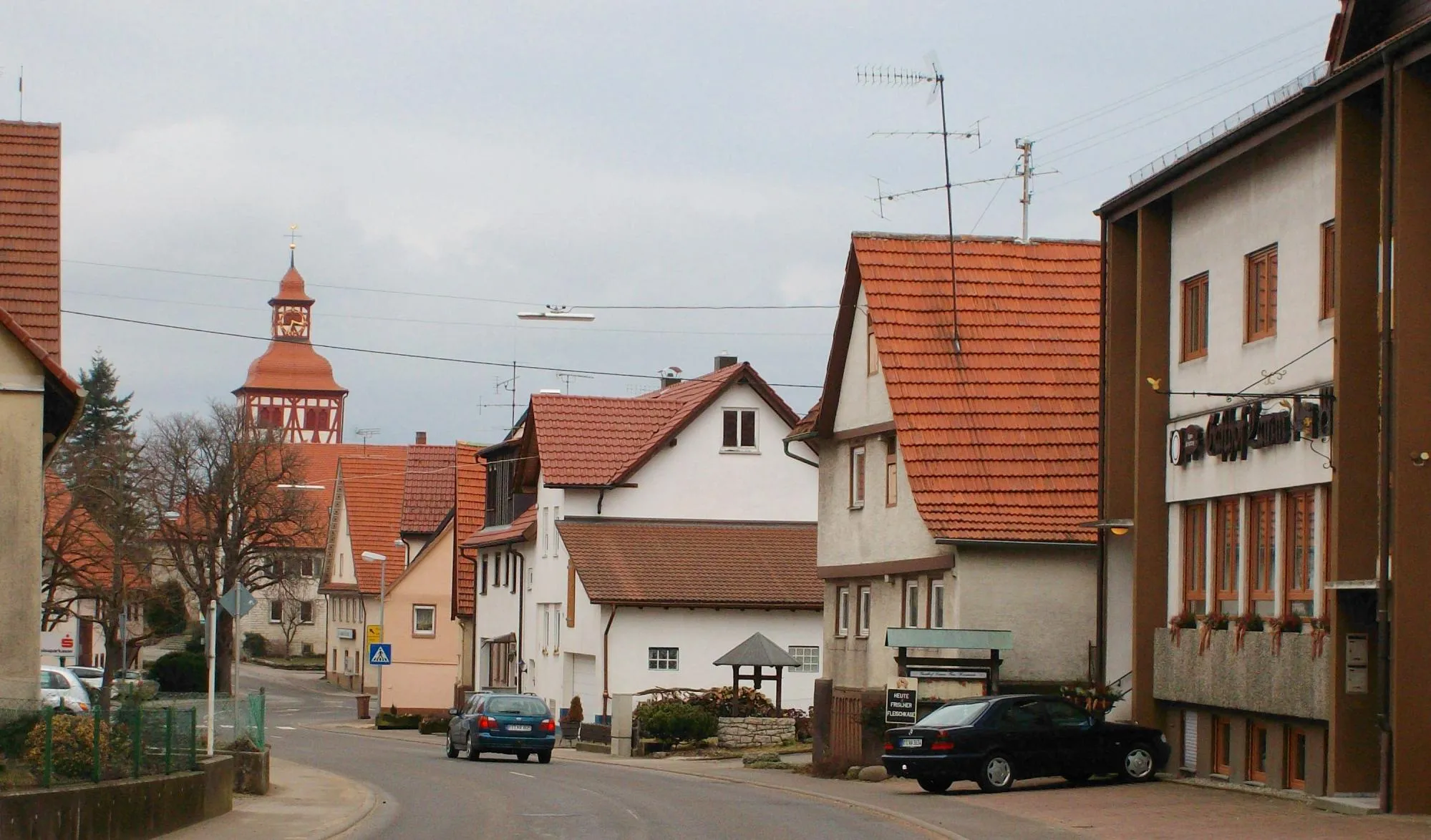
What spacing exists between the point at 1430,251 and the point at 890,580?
52.8 feet

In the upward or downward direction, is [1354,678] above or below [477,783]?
above

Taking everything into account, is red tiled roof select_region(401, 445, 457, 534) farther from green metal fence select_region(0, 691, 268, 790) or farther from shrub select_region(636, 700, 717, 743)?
green metal fence select_region(0, 691, 268, 790)

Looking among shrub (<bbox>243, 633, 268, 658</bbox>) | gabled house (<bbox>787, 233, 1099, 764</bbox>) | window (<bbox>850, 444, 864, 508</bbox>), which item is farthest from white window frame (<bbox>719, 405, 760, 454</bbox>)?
shrub (<bbox>243, 633, 268, 658</bbox>)

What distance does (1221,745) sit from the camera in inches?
1045

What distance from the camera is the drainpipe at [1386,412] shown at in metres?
21.1

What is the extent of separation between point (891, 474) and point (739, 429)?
1911cm

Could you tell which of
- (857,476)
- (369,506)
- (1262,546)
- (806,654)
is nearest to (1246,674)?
(1262,546)

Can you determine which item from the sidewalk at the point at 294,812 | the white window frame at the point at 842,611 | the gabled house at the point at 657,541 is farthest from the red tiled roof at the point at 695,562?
the sidewalk at the point at 294,812

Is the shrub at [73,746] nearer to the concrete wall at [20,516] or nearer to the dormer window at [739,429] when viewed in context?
the concrete wall at [20,516]

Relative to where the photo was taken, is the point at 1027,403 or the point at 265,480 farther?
the point at 265,480

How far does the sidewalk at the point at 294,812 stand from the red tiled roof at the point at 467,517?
3522 centimetres

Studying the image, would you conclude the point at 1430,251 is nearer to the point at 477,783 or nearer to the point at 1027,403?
the point at 1027,403

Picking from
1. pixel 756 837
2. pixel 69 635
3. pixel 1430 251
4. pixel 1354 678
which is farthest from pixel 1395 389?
pixel 69 635

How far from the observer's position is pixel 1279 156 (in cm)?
2466
